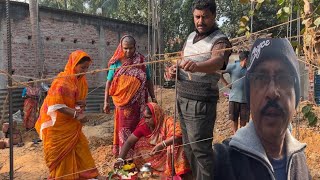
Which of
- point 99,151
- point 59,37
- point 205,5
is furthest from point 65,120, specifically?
point 59,37

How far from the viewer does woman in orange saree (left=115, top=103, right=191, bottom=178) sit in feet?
11.0

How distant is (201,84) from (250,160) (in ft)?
3.38

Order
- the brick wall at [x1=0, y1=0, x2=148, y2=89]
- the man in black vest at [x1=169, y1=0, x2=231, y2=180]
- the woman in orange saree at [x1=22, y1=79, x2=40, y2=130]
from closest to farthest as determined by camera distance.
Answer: the man in black vest at [x1=169, y1=0, x2=231, y2=180] → the woman in orange saree at [x1=22, y1=79, x2=40, y2=130] → the brick wall at [x1=0, y1=0, x2=148, y2=89]

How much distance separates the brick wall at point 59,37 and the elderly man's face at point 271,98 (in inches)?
346

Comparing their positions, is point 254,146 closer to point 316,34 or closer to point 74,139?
point 316,34

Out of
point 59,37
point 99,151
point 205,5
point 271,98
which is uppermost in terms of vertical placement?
point 59,37

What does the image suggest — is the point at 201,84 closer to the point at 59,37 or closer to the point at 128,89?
the point at 128,89

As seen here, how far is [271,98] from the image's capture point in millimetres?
1160

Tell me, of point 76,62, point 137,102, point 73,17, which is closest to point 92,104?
point 73,17

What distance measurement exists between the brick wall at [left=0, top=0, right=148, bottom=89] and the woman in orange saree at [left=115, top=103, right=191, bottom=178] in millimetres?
6387

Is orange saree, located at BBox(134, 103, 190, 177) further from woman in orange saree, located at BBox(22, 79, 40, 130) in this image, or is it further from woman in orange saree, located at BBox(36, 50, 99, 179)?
woman in orange saree, located at BBox(22, 79, 40, 130)

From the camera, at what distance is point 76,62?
337 cm

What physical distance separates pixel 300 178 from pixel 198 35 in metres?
1.22


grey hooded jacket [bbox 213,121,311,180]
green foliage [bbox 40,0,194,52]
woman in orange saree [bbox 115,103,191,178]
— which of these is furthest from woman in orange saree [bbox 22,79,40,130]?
green foliage [bbox 40,0,194,52]
